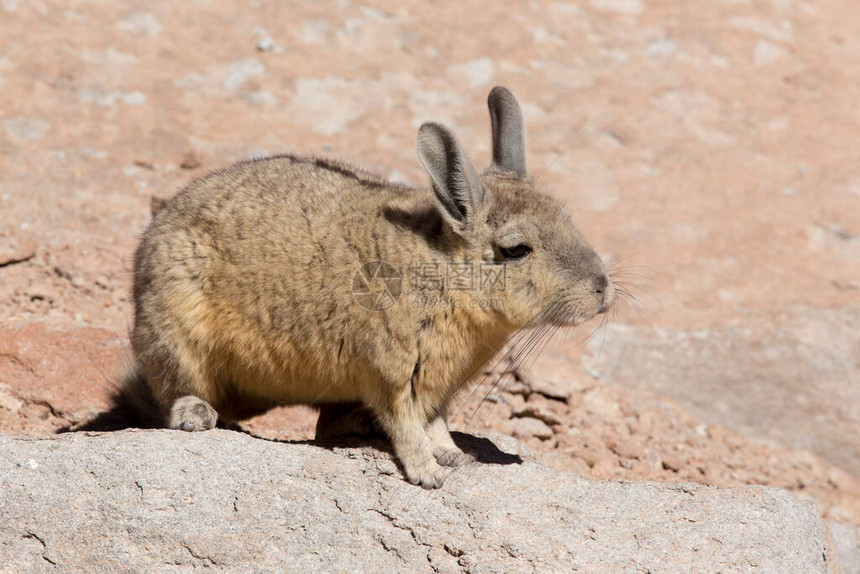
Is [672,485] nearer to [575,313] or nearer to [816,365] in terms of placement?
[575,313]

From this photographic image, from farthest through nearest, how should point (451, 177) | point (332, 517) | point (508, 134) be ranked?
point (508, 134) < point (451, 177) < point (332, 517)

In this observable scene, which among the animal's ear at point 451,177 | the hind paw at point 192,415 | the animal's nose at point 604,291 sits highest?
the animal's ear at point 451,177

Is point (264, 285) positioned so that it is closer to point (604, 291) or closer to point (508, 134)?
point (508, 134)

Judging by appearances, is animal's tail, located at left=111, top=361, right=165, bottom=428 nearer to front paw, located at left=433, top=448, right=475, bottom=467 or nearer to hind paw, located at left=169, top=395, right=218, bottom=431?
hind paw, located at left=169, top=395, right=218, bottom=431

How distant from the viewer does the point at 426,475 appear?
4664mm

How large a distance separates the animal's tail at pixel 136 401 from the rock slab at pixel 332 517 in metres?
1.31

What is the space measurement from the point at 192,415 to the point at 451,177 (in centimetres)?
196

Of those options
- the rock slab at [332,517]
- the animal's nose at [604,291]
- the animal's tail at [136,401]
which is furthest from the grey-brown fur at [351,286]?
the animal's tail at [136,401]

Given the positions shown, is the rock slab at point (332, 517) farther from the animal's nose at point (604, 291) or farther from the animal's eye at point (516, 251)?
the animal's eye at point (516, 251)

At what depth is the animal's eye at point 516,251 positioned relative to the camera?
15.9ft

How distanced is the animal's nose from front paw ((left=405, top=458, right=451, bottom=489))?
1205mm

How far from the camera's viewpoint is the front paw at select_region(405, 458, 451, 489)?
4.65 meters

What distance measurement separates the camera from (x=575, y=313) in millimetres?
4781

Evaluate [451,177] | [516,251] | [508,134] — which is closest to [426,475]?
[516,251]
